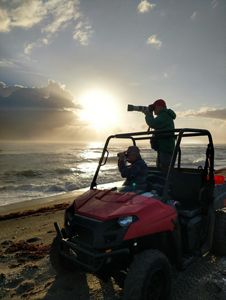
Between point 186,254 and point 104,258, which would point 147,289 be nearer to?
point 104,258

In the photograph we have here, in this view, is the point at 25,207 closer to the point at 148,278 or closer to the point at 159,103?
the point at 159,103

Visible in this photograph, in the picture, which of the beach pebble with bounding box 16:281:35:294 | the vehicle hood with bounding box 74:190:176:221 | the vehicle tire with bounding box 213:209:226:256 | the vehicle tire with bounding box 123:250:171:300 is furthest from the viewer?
the vehicle tire with bounding box 213:209:226:256

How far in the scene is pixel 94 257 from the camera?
310cm

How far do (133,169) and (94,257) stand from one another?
1.55 meters

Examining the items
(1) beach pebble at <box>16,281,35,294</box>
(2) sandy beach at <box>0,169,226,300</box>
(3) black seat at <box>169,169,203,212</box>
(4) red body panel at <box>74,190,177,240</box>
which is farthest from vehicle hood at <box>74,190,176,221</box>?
(1) beach pebble at <box>16,281,35,294</box>

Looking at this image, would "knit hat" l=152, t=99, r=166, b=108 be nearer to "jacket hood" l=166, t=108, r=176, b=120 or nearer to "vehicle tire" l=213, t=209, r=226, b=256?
"jacket hood" l=166, t=108, r=176, b=120

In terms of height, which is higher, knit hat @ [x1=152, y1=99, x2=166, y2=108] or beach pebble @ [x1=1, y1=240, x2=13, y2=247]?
knit hat @ [x1=152, y1=99, x2=166, y2=108]

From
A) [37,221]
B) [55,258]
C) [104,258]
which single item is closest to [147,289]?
[104,258]

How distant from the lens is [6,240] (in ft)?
20.8

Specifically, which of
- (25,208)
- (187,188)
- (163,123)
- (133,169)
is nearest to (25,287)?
(133,169)

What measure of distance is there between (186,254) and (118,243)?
56.7 inches

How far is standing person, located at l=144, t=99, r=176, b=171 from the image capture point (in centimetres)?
513

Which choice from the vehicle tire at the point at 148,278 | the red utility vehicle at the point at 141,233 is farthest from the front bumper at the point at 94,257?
the vehicle tire at the point at 148,278

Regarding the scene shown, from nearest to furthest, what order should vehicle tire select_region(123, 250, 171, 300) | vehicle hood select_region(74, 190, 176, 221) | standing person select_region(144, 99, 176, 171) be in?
1. vehicle tire select_region(123, 250, 171, 300)
2. vehicle hood select_region(74, 190, 176, 221)
3. standing person select_region(144, 99, 176, 171)
